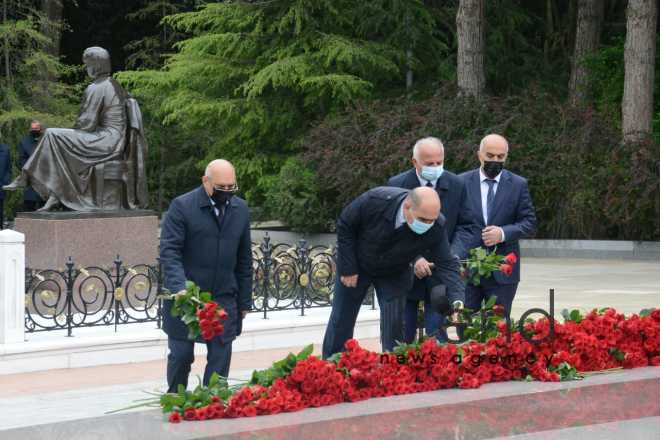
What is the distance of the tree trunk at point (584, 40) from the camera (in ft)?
90.9

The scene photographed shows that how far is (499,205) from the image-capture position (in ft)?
29.3

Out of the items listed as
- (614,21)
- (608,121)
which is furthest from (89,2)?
(608,121)

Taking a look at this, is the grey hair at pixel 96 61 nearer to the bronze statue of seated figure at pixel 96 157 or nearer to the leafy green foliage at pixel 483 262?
the bronze statue of seated figure at pixel 96 157

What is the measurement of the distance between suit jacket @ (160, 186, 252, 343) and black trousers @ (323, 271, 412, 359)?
63cm

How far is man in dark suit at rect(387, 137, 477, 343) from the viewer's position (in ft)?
26.5

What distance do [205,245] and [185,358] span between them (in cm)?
69

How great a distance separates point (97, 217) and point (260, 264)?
1905 millimetres

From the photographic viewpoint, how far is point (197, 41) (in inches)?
1116

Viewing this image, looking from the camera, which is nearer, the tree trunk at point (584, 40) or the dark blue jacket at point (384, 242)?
the dark blue jacket at point (384, 242)

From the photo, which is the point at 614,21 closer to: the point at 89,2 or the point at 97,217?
the point at 89,2

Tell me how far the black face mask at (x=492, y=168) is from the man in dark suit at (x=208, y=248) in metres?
2.05

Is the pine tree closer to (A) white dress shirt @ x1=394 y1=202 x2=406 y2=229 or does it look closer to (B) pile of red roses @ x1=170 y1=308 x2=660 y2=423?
(A) white dress shirt @ x1=394 y1=202 x2=406 y2=229

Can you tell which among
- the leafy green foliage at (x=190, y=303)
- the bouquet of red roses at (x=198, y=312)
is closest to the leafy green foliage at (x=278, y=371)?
the bouquet of red roses at (x=198, y=312)

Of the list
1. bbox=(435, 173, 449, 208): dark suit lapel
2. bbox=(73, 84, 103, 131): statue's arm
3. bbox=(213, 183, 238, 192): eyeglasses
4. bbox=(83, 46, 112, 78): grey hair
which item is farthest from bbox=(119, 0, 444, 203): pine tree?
bbox=(213, 183, 238, 192): eyeglasses
